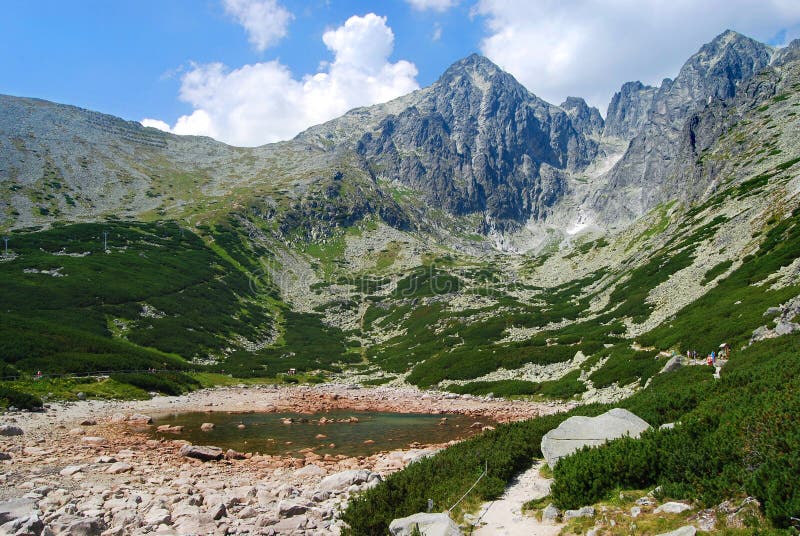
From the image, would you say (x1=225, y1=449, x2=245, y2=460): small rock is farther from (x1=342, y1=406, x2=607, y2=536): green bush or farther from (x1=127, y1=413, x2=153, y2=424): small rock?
(x1=127, y1=413, x2=153, y2=424): small rock

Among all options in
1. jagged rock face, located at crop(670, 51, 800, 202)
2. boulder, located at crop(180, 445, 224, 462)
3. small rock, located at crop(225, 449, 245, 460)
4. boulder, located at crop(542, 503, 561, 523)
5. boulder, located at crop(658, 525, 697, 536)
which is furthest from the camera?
jagged rock face, located at crop(670, 51, 800, 202)

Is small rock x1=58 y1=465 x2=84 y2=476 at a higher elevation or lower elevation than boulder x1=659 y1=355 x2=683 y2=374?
lower

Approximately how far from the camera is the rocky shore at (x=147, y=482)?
1241 cm

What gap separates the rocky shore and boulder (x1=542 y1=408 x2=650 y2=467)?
668 centimetres

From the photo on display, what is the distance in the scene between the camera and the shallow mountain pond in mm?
25766

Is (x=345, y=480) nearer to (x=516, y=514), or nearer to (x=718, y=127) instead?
(x=516, y=514)

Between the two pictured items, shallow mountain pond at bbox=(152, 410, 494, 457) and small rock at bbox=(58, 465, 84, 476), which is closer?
small rock at bbox=(58, 465, 84, 476)

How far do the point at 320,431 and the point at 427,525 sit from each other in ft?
73.7

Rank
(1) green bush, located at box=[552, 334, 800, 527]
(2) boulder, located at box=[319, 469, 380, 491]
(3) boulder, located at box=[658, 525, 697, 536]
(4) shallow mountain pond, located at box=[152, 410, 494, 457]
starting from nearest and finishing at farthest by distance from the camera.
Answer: (3) boulder, located at box=[658, 525, 697, 536]
(1) green bush, located at box=[552, 334, 800, 527]
(2) boulder, located at box=[319, 469, 380, 491]
(4) shallow mountain pond, located at box=[152, 410, 494, 457]

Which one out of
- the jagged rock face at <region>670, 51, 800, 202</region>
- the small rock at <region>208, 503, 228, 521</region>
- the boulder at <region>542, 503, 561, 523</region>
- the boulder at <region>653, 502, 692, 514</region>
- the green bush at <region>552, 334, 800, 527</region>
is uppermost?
the jagged rock face at <region>670, 51, 800, 202</region>

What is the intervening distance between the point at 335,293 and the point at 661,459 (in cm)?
13356

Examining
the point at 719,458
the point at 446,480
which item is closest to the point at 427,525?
the point at 446,480

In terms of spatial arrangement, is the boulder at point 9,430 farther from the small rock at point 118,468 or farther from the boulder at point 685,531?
the boulder at point 685,531

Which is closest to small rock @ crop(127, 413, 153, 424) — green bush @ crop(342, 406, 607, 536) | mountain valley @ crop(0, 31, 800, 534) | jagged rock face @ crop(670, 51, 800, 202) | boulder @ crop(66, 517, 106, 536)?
mountain valley @ crop(0, 31, 800, 534)
